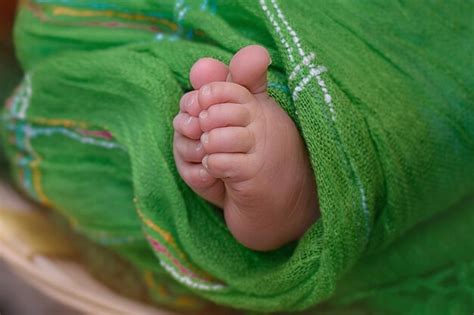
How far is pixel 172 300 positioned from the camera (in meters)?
0.76

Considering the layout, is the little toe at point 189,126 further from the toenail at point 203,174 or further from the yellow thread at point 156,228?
the yellow thread at point 156,228

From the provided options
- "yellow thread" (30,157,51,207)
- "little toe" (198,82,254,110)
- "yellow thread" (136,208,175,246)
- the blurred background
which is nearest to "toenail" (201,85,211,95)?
"little toe" (198,82,254,110)

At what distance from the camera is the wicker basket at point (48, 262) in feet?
2.38

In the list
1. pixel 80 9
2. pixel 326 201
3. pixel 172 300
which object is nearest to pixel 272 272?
pixel 326 201

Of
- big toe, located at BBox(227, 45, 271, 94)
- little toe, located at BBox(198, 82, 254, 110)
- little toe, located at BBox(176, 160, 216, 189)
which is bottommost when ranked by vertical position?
little toe, located at BBox(176, 160, 216, 189)

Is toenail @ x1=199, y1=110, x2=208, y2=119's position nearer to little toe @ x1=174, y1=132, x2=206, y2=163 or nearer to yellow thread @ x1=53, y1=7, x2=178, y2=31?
little toe @ x1=174, y1=132, x2=206, y2=163

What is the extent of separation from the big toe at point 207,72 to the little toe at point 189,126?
0.09 feet

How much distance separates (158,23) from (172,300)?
0.32 m

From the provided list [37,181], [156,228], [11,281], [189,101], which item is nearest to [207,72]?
[189,101]

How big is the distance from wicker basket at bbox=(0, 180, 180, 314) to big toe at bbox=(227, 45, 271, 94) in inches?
13.4

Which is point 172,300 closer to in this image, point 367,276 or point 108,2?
point 367,276

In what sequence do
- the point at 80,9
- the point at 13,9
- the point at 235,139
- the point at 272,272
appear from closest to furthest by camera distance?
the point at 235,139 → the point at 272,272 → the point at 80,9 → the point at 13,9

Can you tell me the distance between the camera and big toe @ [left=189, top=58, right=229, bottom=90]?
1.62 ft

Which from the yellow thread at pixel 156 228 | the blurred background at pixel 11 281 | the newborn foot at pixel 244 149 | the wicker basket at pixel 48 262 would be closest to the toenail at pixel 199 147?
the newborn foot at pixel 244 149
